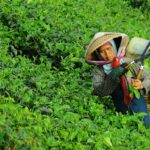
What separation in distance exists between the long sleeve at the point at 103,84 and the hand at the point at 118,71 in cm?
9

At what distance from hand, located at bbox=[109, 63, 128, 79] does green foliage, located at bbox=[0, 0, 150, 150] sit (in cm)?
43

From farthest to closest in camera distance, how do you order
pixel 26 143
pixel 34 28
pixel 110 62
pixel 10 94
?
pixel 34 28, pixel 110 62, pixel 10 94, pixel 26 143

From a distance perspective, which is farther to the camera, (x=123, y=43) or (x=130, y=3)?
(x=130, y=3)

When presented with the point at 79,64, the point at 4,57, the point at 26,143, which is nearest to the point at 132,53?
the point at 79,64

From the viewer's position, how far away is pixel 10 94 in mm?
6586

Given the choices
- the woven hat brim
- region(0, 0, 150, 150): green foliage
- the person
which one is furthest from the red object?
region(0, 0, 150, 150): green foliage

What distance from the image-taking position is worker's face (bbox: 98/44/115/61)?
7172 mm

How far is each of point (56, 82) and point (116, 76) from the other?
37.8 inches

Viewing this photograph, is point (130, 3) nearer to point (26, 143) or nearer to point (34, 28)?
point (34, 28)

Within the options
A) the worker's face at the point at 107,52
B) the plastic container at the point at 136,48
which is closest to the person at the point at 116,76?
the worker's face at the point at 107,52

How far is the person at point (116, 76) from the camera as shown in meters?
7.01

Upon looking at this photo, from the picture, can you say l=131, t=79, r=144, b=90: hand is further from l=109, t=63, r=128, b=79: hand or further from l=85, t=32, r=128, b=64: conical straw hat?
l=85, t=32, r=128, b=64: conical straw hat

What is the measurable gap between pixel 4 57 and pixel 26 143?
10.2 ft

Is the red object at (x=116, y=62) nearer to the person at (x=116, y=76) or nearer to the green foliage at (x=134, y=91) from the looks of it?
the person at (x=116, y=76)
